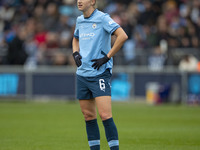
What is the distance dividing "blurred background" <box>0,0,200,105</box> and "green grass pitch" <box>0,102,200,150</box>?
1.02 meters

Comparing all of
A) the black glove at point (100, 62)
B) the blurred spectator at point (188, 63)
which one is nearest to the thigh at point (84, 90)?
the black glove at point (100, 62)

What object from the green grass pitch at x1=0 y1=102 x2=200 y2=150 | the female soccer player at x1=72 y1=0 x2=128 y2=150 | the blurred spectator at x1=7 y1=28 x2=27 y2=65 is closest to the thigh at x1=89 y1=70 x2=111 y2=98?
the female soccer player at x1=72 y1=0 x2=128 y2=150

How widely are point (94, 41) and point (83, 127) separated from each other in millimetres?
5708

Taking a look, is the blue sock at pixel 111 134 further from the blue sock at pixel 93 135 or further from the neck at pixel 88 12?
the neck at pixel 88 12

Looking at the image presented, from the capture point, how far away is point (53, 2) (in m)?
26.0

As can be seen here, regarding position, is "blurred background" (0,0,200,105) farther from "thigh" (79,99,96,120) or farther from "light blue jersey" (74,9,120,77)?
"light blue jersey" (74,9,120,77)

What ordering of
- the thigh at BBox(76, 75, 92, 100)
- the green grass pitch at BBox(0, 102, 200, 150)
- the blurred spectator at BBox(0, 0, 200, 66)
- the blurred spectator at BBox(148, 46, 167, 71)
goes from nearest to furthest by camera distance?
the thigh at BBox(76, 75, 92, 100) < the green grass pitch at BBox(0, 102, 200, 150) < the blurred spectator at BBox(148, 46, 167, 71) < the blurred spectator at BBox(0, 0, 200, 66)

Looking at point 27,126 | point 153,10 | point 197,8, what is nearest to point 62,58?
point 153,10

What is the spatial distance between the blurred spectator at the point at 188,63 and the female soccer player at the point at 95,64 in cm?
1264

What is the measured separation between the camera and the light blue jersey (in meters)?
6.93

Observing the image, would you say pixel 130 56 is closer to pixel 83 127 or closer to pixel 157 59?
pixel 157 59

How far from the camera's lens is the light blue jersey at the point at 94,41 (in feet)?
22.7

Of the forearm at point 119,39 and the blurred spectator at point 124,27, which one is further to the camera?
the blurred spectator at point 124,27

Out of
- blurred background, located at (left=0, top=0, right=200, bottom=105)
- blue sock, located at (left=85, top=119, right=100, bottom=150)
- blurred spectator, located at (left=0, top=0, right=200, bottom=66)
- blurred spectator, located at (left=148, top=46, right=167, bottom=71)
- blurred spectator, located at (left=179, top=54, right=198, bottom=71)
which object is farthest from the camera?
blurred spectator, located at (left=0, top=0, right=200, bottom=66)
